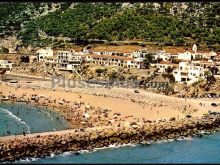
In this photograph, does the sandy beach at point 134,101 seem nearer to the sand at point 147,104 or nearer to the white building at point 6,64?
the sand at point 147,104

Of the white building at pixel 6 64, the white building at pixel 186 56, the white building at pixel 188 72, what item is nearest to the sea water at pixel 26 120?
the white building at pixel 188 72

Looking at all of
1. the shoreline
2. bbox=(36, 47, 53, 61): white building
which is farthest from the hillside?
the shoreline

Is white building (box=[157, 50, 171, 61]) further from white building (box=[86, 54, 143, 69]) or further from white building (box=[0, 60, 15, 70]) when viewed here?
white building (box=[0, 60, 15, 70])

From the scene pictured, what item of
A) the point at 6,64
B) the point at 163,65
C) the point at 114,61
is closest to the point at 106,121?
the point at 163,65

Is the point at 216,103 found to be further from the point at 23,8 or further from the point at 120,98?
the point at 23,8

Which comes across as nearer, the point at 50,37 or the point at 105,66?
the point at 105,66

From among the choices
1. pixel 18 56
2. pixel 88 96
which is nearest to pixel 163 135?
pixel 88 96
